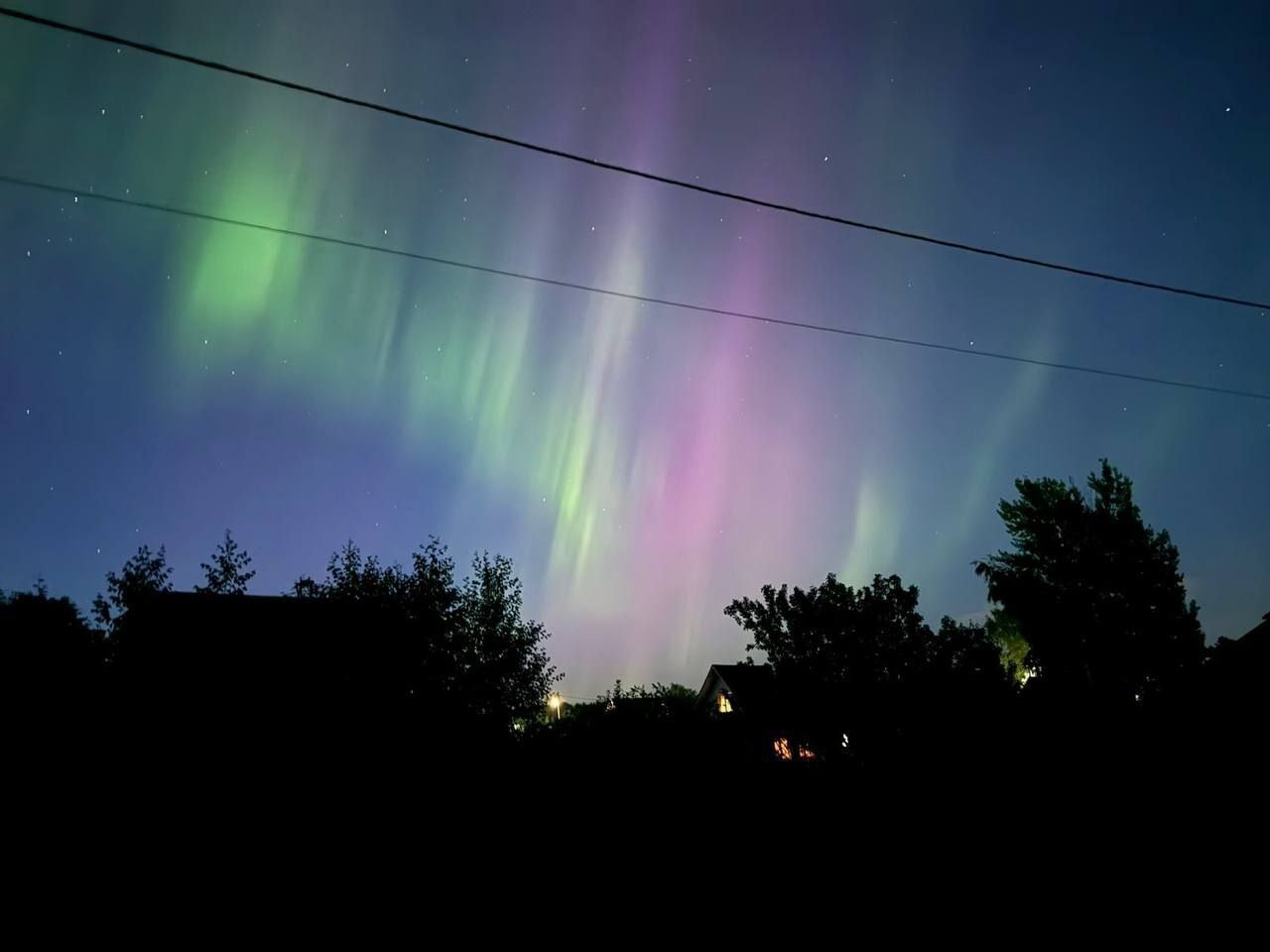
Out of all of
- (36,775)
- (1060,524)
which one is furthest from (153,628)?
Result: (1060,524)

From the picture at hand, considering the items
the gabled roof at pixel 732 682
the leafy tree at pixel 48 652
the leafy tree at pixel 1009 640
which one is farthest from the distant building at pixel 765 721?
the leafy tree at pixel 1009 640

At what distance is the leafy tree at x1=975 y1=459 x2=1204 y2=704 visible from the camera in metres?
30.2

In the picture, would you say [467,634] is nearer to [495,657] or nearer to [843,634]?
[495,657]

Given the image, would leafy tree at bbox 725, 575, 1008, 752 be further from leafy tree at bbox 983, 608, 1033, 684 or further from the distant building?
leafy tree at bbox 983, 608, 1033, 684

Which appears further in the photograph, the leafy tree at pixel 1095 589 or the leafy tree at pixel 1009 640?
the leafy tree at pixel 1009 640

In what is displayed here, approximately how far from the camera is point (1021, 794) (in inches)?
320

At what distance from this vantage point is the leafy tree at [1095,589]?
30.2m

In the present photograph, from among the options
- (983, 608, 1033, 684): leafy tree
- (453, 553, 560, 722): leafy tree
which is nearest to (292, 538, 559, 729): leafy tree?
(453, 553, 560, 722): leafy tree

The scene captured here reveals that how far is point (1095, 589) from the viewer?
31.7m

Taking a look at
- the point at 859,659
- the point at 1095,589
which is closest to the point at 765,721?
the point at 859,659

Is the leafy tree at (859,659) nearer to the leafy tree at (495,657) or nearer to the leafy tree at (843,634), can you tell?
the leafy tree at (843,634)

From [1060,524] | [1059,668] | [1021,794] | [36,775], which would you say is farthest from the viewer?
[1060,524]

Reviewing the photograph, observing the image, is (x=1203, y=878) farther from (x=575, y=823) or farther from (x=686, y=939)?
(x=575, y=823)

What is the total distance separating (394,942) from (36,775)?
8.25m
